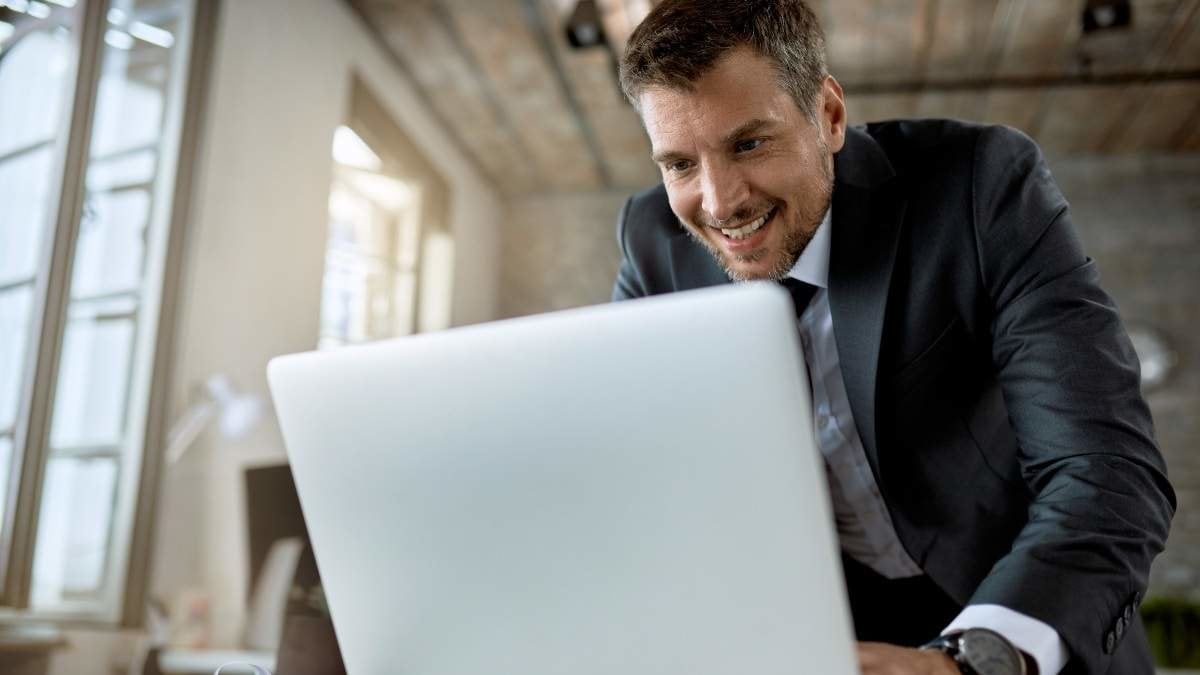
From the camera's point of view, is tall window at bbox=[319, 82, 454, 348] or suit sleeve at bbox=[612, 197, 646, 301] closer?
suit sleeve at bbox=[612, 197, 646, 301]

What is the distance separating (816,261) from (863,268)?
9 centimetres

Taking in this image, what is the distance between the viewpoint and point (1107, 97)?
4.73 m

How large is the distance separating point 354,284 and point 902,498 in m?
3.46

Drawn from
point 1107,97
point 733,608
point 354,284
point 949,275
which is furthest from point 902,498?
point 1107,97

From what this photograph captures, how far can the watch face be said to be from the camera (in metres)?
0.68

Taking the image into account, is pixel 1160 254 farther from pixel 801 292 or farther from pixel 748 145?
pixel 748 145

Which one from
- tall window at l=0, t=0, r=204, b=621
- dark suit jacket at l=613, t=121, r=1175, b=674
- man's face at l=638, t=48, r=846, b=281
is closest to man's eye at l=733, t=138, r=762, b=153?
man's face at l=638, t=48, r=846, b=281

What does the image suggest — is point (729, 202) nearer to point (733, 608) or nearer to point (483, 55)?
point (733, 608)

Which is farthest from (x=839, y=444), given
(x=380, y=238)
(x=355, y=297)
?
(x=380, y=238)

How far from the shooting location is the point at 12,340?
7.81 feet

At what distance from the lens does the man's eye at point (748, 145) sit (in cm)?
106

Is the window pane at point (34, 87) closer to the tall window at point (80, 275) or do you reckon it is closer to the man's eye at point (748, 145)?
the tall window at point (80, 275)

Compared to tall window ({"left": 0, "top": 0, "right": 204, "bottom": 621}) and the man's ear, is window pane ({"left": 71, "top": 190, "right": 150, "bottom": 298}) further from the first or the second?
the man's ear

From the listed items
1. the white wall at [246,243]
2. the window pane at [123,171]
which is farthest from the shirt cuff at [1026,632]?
the window pane at [123,171]
